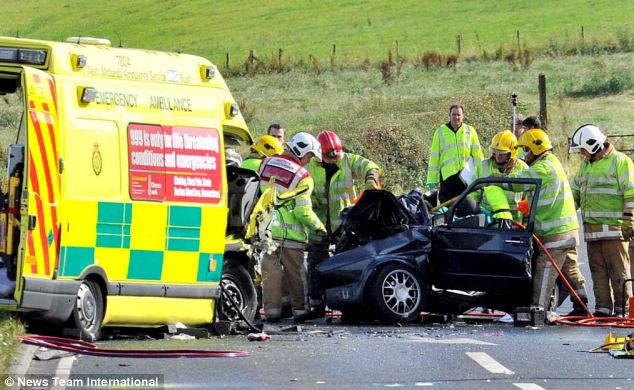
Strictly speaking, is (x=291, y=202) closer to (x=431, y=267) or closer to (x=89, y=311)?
(x=431, y=267)

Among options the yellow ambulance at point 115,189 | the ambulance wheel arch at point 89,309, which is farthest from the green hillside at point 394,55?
the ambulance wheel arch at point 89,309

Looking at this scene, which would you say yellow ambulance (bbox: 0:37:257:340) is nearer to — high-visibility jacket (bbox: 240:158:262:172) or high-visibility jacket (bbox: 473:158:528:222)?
high-visibility jacket (bbox: 240:158:262:172)

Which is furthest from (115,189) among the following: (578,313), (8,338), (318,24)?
(318,24)

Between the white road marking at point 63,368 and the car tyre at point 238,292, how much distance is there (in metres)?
2.71

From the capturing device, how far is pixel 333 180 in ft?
55.7

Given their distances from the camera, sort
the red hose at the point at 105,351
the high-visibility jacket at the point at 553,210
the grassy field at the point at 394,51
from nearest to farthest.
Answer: the red hose at the point at 105,351
the high-visibility jacket at the point at 553,210
the grassy field at the point at 394,51

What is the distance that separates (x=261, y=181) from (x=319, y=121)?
1273 inches

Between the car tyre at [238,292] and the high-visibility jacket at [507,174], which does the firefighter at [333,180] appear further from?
the car tyre at [238,292]

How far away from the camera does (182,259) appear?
13.6 m

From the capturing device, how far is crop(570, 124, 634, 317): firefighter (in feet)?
53.8

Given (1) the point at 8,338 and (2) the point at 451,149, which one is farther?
(2) the point at 451,149

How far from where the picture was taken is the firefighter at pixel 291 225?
15961 mm

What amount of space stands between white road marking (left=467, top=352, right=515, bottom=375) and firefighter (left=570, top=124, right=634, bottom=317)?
3979 millimetres

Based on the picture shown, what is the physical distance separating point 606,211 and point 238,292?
4.20 metres
